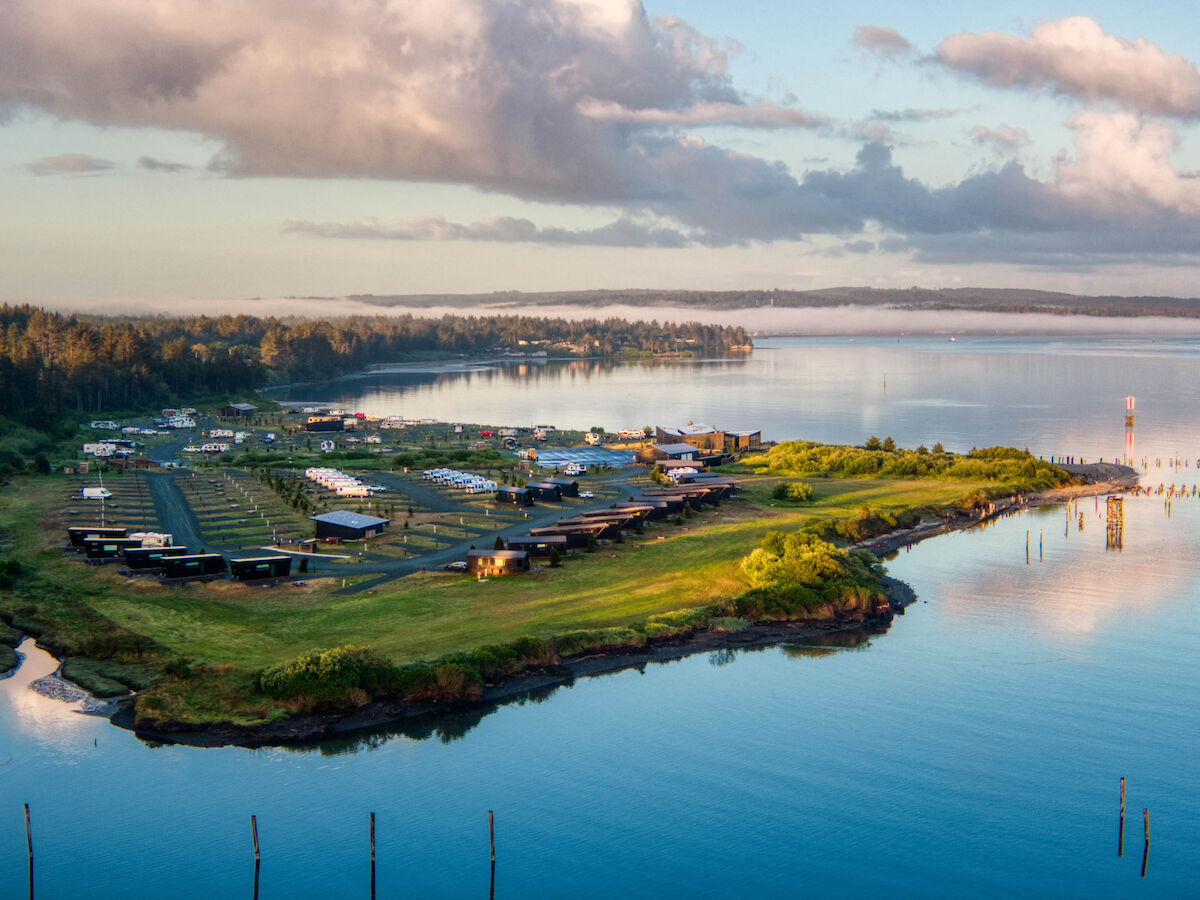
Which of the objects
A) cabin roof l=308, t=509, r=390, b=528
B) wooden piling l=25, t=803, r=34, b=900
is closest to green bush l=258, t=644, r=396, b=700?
wooden piling l=25, t=803, r=34, b=900

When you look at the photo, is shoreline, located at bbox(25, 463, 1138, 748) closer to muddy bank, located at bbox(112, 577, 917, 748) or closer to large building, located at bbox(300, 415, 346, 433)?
muddy bank, located at bbox(112, 577, 917, 748)

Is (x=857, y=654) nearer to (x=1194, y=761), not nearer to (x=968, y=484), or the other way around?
(x=1194, y=761)

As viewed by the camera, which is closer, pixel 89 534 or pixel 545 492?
pixel 89 534

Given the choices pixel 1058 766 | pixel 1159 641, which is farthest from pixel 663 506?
pixel 1058 766

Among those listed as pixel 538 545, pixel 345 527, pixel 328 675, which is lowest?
pixel 328 675

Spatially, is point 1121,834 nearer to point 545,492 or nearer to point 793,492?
point 545,492

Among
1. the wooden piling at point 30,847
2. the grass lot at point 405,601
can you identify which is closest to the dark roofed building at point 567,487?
the grass lot at point 405,601

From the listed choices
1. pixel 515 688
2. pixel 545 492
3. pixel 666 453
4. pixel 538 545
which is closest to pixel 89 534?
pixel 538 545
